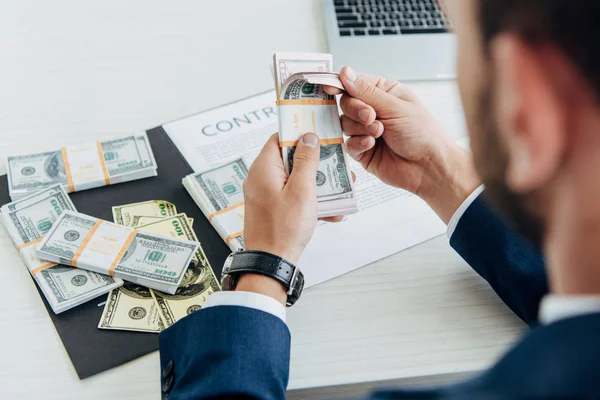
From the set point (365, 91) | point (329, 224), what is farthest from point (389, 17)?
point (329, 224)

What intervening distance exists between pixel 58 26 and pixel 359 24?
2.10 ft

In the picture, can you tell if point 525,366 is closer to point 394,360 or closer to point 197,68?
point 394,360

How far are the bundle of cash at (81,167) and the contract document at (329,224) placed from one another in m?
0.08

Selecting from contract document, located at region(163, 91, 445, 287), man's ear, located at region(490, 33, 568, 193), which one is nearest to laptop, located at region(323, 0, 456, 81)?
contract document, located at region(163, 91, 445, 287)

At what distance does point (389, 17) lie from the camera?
4.65ft

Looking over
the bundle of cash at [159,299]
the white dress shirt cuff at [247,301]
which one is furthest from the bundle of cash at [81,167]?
the white dress shirt cuff at [247,301]

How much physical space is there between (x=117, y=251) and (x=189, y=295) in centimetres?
13

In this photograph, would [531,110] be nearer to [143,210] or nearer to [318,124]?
[318,124]

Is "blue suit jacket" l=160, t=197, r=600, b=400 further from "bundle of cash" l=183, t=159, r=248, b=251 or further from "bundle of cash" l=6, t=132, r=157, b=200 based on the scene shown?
"bundle of cash" l=6, t=132, r=157, b=200

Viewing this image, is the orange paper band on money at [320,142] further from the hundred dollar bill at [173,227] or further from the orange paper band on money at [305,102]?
the hundred dollar bill at [173,227]

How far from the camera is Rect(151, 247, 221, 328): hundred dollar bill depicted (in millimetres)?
901

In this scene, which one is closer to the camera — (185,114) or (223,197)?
(223,197)

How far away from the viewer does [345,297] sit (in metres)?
0.94

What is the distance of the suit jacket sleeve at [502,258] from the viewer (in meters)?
0.89
